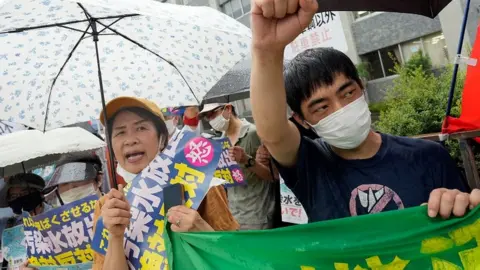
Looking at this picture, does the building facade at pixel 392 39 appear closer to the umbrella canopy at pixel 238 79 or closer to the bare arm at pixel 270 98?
the umbrella canopy at pixel 238 79

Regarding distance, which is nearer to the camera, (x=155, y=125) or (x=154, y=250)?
(x=154, y=250)

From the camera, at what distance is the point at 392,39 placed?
14.9 m

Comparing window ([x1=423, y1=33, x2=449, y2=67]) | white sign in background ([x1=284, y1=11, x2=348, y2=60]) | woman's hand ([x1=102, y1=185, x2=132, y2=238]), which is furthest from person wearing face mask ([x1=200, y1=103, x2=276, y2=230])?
window ([x1=423, y1=33, x2=449, y2=67])

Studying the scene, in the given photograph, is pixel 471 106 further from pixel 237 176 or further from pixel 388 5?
pixel 237 176

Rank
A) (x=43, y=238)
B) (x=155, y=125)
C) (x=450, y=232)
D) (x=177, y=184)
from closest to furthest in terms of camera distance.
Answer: (x=450, y=232) < (x=177, y=184) < (x=155, y=125) < (x=43, y=238)

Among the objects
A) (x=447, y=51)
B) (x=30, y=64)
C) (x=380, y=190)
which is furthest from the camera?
(x=447, y=51)

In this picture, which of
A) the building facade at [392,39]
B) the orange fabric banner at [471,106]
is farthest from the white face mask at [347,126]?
the building facade at [392,39]

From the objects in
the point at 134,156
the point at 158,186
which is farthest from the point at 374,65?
the point at 158,186

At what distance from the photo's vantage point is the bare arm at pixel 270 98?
1362mm

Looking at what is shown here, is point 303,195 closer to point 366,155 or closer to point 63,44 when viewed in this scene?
point 366,155

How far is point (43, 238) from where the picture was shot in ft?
7.90

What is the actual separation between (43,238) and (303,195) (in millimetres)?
1588

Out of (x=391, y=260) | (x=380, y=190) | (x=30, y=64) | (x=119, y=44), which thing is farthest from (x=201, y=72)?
(x=391, y=260)

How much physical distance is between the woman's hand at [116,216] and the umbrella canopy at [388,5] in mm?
1647
